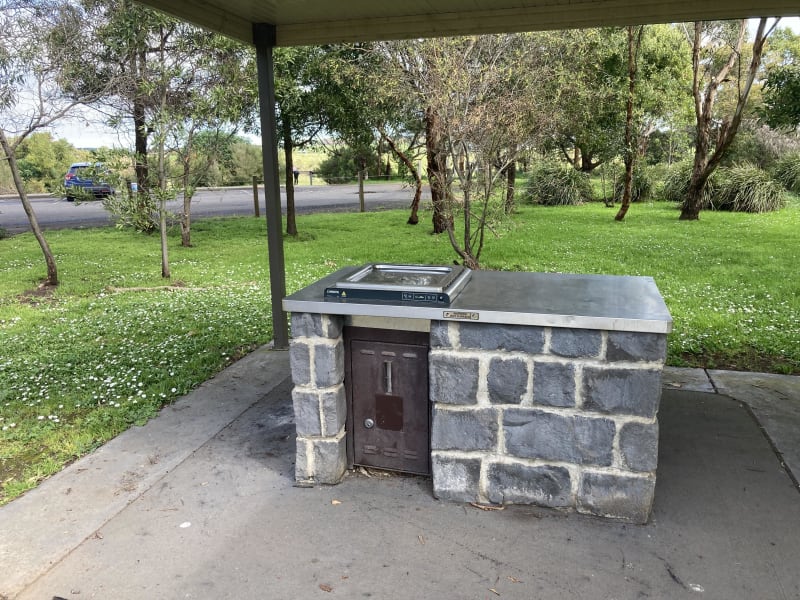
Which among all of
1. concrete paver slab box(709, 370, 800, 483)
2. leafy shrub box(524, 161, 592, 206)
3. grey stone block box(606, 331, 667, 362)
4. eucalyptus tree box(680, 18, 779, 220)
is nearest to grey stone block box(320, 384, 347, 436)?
grey stone block box(606, 331, 667, 362)

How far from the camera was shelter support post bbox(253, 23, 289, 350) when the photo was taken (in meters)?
5.45

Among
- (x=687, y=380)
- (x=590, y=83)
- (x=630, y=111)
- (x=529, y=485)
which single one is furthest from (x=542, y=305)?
(x=630, y=111)

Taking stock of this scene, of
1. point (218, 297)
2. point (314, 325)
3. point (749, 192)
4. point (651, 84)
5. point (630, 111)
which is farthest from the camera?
point (749, 192)

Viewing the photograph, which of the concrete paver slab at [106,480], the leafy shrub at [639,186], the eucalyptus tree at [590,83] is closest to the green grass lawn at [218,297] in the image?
the concrete paver slab at [106,480]

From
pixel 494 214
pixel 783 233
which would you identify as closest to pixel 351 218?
pixel 494 214

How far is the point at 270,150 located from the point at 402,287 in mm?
2871

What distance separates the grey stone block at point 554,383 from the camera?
3.08 metres

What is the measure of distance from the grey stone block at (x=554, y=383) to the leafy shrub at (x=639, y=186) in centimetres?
1731

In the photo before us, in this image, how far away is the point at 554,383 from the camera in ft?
10.2

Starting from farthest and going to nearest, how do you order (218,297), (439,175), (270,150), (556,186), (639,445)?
1. (556,186)
2. (439,175)
3. (218,297)
4. (270,150)
5. (639,445)

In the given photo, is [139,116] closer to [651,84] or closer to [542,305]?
[542,305]

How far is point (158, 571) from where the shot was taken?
286cm

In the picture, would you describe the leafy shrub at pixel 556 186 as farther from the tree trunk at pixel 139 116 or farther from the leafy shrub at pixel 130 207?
the leafy shrub at pixel 130 207

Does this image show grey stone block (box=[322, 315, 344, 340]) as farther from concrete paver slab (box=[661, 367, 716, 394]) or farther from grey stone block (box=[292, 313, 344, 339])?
concrete paver slab (box=[661, 367, 716, 394])
